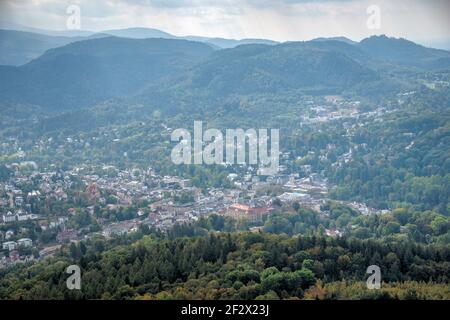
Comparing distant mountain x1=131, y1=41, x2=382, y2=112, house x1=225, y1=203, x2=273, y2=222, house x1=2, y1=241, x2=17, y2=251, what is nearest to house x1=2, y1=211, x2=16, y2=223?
house x1=2, y1=241, x2=17, y2=251

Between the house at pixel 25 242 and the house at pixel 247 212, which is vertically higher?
the house at pixel 247 212

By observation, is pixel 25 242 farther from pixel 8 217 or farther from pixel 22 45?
pixel 22 45

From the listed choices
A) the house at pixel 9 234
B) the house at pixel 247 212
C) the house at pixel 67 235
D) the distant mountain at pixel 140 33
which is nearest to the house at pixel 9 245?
the house at pixel 9 234

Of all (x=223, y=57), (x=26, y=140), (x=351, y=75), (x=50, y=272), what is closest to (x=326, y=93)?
(x=351, y=75)

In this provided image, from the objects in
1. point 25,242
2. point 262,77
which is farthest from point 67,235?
point 262,77

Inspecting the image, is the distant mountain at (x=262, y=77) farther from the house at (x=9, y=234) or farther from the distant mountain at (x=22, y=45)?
the house at (x=9, y=234)
